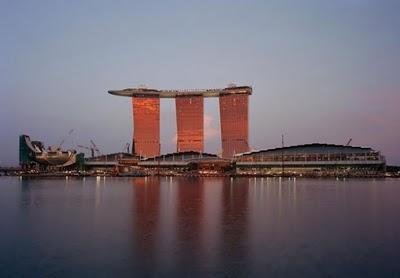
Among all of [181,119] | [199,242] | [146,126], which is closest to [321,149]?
[181,119]

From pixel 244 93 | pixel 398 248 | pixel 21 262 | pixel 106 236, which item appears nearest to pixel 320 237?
pixel 398 248

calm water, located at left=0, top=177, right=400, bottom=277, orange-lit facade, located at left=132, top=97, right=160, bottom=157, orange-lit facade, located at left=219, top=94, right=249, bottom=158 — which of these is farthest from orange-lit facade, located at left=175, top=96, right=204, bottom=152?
calm water, located at left=0, top=177, right=400, bottom=277

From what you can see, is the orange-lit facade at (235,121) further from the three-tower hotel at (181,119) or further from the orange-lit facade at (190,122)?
the orange-lit facade at (190,122)

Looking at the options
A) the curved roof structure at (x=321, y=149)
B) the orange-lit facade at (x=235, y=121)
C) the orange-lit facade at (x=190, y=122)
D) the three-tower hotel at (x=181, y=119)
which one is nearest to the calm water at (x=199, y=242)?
the curved roof structure at (x=321, y=149)

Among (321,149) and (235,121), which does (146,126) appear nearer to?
(235,121)

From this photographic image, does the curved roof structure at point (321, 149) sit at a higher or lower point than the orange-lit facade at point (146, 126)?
lower

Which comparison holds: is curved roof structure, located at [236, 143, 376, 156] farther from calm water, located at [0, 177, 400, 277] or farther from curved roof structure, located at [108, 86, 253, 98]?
calm water, located at [0, 177, 400, 277]
